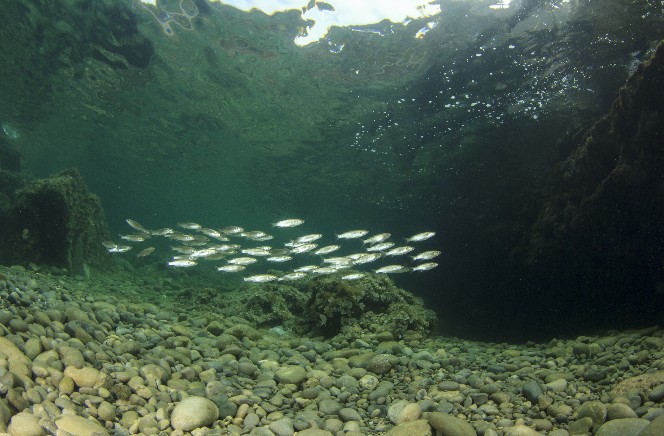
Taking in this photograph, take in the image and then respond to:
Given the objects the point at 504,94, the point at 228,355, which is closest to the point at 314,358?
the point at 228,355

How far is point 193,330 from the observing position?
659 centimetres

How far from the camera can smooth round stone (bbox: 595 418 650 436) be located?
300 centimetres

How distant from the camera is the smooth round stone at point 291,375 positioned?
485 cm

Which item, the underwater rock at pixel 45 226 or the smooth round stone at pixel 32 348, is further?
the underwater rock at pixel 45 226

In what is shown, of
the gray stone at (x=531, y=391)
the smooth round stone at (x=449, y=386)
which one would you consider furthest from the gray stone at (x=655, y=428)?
the smooth round stone at (x=449, y=386)

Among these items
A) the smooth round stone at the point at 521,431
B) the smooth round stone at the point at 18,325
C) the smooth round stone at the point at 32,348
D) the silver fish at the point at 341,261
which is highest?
the silver fish at the point at 341,261

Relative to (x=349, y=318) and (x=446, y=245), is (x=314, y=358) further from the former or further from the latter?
(x=446, y=245)

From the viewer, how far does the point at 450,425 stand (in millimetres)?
3490

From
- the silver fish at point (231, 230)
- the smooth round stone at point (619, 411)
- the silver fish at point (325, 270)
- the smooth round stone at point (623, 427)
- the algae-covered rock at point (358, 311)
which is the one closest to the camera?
the smooth round stone at point (623, 427)

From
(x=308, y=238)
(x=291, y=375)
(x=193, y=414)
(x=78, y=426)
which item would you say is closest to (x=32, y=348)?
(x=78, y=426)

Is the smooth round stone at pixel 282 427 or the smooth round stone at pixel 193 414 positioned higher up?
the smooth round stone at pixel 193 414

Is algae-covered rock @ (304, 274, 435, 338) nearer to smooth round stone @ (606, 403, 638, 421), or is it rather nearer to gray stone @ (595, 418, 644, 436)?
smooth round stone @ (606, 403, 638, 421)

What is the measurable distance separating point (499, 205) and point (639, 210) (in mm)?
10918

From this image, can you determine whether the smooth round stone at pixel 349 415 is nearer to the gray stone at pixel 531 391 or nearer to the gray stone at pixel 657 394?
the gray stone at pixel 531 391
